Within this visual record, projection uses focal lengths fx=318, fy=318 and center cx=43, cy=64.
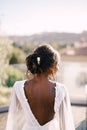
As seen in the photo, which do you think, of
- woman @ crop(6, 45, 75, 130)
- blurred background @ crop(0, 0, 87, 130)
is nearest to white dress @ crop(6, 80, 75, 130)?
woman @ crop(6, 45, 75, 130)

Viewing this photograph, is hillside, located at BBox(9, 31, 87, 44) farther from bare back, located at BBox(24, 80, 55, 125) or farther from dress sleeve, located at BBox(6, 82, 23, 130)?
bare back, located at BBox(24, 80, 55, 125)

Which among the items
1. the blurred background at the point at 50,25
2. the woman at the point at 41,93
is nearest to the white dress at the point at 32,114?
the woman at the point at 41,93

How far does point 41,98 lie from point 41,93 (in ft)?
0.11

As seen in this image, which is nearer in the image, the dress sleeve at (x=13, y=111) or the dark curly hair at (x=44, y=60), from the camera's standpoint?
the dark curly hair at (x=44, y=60)

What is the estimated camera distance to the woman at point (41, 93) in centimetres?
201

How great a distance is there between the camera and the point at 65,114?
7.29 ft

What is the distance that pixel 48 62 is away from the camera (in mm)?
1999

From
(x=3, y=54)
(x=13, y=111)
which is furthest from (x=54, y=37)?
(x=13, y=111)

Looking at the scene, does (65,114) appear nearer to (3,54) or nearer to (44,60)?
(44,60)

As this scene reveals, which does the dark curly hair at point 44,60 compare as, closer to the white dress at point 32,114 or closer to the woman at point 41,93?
the woman at point 41,93

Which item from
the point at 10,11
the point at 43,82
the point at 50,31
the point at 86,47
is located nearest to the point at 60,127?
the point at 43,82

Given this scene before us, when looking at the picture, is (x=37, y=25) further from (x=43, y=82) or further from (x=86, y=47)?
(x=43, y=82)

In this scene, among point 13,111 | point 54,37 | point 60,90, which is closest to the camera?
point 60,90

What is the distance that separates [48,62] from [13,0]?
19.1m
